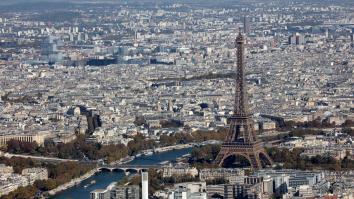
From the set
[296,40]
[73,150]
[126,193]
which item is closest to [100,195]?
[126,193]

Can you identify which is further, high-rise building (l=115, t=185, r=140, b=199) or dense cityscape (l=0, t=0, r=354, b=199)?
dense cityscape (l=0, t=0, r=354, b=199)

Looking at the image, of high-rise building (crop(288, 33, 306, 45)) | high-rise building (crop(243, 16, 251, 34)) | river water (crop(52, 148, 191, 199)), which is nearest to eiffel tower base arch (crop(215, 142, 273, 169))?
river water (crop(52, 148, 191, 199))

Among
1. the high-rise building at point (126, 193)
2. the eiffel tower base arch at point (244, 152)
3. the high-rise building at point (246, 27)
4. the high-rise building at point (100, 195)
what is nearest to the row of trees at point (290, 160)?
the eiffel tower base arch at point (244, 152)

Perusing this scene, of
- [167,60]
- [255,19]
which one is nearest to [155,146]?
[167,60]

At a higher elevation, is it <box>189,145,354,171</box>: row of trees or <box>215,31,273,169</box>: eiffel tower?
<box>215,31,273,169</box>: eiffel tower

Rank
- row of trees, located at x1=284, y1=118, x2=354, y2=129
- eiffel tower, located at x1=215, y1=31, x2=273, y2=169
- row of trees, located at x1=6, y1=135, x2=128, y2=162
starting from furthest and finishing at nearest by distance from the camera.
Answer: row of trees, located at x1=284, y1=118, x2=354, y2=129, row of trees, located at x1=6, y1=135, x2=128, y2=162, eiffel tower, located at x1=215, y1=31, x2=273, y2=169

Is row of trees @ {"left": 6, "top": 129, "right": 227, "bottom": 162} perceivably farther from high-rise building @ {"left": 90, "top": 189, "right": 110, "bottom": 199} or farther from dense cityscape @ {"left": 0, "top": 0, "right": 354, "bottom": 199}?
high-rise building @ {"left": 90, "top": 189, "right": 110, "bottom": 199}

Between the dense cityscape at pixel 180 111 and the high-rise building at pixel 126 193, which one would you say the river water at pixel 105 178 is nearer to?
the dense cityscape at pixel 180 111

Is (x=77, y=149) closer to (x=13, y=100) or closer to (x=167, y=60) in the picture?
(x=13, y=100)
